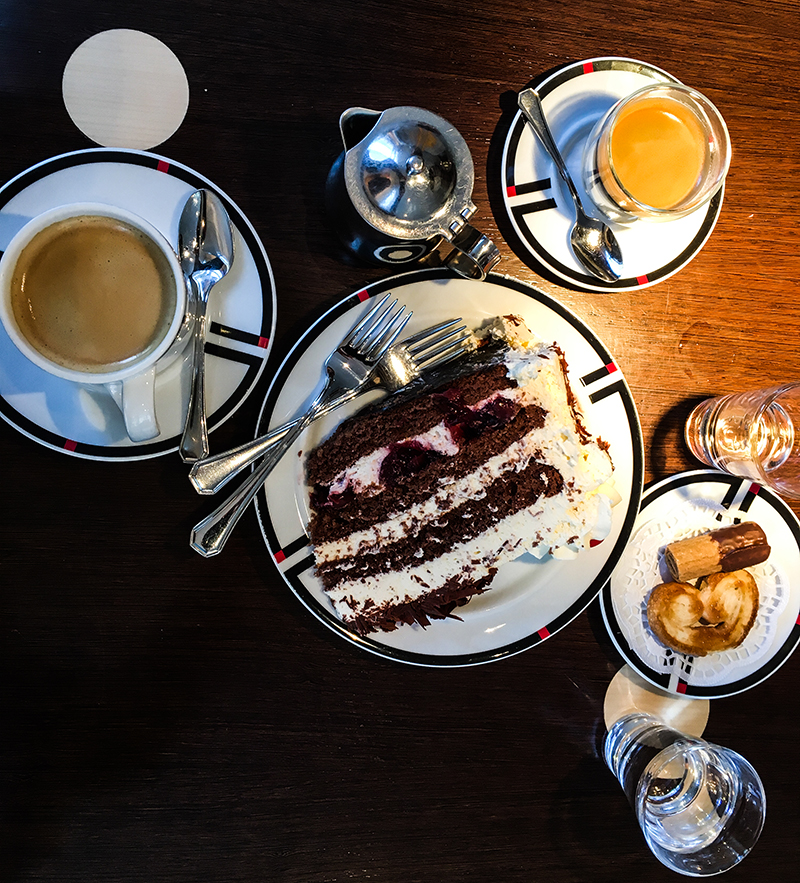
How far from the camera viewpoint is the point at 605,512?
131cm

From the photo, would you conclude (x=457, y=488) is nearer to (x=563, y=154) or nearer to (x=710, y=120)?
(x=563, y=154)

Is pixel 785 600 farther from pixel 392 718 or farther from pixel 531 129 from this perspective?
pixel 531 129

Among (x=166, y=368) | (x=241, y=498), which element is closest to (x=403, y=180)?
(x=166, y=368)

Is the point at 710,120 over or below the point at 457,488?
over

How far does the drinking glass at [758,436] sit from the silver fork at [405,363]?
57 centimetres

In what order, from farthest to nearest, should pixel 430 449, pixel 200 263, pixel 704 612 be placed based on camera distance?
pixel 704 612 → pixel 430 449 → pixel 200 263

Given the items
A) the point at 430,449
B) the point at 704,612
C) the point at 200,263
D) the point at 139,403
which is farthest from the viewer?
the point at 704,612

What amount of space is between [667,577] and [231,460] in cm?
96

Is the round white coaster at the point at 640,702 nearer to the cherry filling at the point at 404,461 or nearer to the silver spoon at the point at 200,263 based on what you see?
the cherry filling at the point at 404,461

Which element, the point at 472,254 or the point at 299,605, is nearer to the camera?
the point at 472,254

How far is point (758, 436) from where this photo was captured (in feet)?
4.52

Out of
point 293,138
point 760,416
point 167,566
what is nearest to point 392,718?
point 167,566

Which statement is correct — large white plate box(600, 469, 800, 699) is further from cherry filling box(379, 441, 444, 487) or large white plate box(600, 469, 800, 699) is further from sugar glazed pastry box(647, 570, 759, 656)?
cherry filling box(379, 441, 444, 487)

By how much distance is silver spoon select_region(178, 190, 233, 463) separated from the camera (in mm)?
1210
